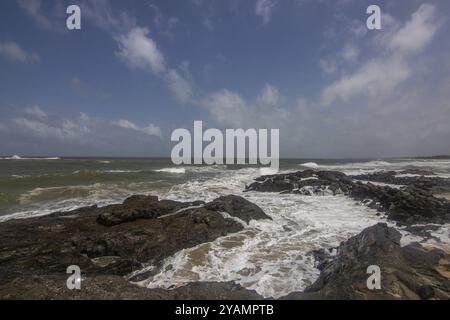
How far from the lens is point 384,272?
4.59 meters

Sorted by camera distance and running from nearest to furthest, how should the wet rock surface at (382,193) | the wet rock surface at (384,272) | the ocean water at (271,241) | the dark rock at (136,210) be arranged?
the wet rock surface at (384,272) → the ocean water at (271,241) → the dark rock at (136,210) → the wet rock surface at (382,193)

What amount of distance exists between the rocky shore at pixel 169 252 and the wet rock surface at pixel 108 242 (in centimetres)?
2

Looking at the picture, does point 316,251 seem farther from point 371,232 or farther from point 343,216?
point 343,216

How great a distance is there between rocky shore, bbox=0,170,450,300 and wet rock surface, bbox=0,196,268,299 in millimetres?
24

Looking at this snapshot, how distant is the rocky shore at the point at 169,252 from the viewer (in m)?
4.26

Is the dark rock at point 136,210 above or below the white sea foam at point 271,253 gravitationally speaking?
above

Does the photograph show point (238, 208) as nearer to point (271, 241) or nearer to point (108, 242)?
point (271, 241)

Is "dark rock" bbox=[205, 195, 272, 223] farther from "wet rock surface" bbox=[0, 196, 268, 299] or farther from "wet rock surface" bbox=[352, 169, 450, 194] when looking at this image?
"wet rock surface" bbox=[352, 169, 450, 194]

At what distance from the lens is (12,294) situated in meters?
4.00

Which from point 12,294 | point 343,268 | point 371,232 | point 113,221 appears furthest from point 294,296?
point 113,221

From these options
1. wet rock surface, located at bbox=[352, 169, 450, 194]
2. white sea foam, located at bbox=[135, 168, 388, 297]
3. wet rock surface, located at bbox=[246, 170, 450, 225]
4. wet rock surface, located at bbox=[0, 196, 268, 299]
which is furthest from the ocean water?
wet rock surface, located at bbox=[352, 169, 450, 194]

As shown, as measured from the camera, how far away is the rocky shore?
4.26 metres

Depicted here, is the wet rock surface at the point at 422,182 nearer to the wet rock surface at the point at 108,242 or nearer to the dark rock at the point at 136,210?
the wet rock surface at the point at 108,242

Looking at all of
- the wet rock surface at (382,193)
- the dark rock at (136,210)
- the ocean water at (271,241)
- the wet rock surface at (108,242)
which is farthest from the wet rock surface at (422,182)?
the dark rock at (136,210)
